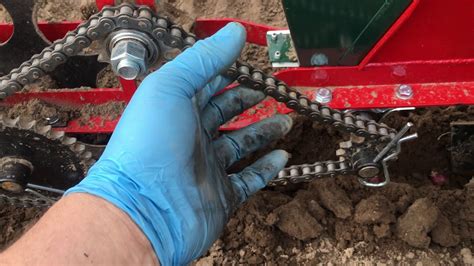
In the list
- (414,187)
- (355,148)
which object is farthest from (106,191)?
(414,187)

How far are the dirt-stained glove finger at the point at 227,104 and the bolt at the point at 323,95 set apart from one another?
1.05ft

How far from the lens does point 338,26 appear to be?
2578 mm

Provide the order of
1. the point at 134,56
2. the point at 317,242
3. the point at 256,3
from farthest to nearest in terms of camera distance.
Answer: the point at 256,3 < the point at 317,242 < the point at 134,56

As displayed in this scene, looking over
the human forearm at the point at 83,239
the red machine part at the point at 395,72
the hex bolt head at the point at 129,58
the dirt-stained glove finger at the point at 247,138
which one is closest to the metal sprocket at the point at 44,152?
the red machine part at the point at 395,72

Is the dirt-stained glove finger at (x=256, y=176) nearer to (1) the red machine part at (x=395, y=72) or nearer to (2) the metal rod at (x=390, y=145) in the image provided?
(1) the red machine part at (x=395, y=72)

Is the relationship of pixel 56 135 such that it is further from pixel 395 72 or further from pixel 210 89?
pixel 395 72

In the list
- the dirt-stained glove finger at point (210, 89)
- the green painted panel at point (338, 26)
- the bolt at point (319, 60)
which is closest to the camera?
the green painted panel at point (338, 26)

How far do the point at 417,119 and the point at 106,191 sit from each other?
7.06 feet

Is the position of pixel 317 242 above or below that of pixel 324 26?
below

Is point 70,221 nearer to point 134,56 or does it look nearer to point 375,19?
point 134,56

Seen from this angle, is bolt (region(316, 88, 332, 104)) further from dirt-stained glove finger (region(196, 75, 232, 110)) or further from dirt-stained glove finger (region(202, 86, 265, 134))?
dirt-stained glove finger (region(196, 75, 232, 110))

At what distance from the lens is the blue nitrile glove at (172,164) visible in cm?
208

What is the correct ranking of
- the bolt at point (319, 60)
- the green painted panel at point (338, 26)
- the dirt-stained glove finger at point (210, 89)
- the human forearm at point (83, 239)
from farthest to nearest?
the bolt at point (319, 60), the dirt-stained glove finger at point (210, 89), the green painted panel at point (338, 26), the human forearm at point (83, 239)

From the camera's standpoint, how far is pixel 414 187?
3.42 m
